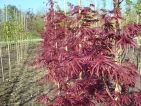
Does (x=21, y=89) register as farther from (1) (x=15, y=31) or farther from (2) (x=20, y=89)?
(1) (x=15, y=31)

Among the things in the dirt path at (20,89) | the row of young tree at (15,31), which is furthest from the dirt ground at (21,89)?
the row of young tree at (15,31)

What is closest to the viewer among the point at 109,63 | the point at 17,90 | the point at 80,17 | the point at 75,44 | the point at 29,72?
the point at 109,63

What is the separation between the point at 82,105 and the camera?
308 cm

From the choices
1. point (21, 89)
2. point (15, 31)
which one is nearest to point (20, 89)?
point (21, 89)

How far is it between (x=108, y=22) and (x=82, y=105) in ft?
3.85

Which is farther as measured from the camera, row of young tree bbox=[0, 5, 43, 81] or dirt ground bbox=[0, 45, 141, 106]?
row of young tree bbox=[0, 5, 43, 81]

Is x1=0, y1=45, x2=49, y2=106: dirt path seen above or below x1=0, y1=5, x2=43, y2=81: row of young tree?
below

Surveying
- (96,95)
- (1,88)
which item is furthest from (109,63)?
(1,88)

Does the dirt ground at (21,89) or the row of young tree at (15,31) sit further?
the row of young tree at (15,31)

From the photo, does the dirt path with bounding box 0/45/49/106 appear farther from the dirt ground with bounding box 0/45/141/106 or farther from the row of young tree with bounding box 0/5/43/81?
the row of young tree with bounding box 0/5/43/81

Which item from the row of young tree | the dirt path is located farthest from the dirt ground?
the row of young tree

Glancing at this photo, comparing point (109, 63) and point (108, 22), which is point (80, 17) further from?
point (109, 63)

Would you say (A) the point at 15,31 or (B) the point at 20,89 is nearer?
(B) the point at 20,89

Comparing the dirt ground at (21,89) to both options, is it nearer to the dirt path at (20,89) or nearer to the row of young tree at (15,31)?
the dirt path at (20,89)
